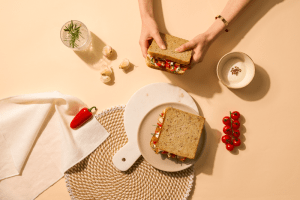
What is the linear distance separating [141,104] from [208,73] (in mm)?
579

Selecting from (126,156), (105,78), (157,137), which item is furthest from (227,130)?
(105,78)

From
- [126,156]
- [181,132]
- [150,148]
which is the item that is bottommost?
[126,156]

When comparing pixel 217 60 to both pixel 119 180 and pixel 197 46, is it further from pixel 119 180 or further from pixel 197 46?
pixel 119 180

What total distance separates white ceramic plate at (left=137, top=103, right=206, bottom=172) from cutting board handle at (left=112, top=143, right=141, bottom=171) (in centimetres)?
8

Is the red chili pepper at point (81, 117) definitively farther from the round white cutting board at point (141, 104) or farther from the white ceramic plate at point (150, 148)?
the white ceramic plate at point (150, 148)

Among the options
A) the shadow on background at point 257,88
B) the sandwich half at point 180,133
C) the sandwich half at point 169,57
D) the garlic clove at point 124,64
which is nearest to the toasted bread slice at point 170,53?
the sandwich half at point 169,57

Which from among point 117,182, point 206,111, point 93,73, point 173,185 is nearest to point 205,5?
point 206,111

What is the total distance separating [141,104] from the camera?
143 centimetres

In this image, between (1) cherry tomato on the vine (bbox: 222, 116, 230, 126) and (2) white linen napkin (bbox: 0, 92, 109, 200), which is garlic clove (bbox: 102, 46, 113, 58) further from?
(1) cherry tomato on the vine (bbox: 222, 116, 230, 126)

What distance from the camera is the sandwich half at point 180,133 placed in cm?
128

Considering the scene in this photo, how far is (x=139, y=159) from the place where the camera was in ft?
4.64

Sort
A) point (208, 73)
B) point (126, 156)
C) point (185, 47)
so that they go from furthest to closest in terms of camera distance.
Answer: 1. point (208, 73)
2. point (126, 156)
3. point (185, 47)

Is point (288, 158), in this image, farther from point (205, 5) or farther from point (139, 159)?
point (205, 5)

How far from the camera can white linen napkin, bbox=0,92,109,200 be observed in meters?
1.41
